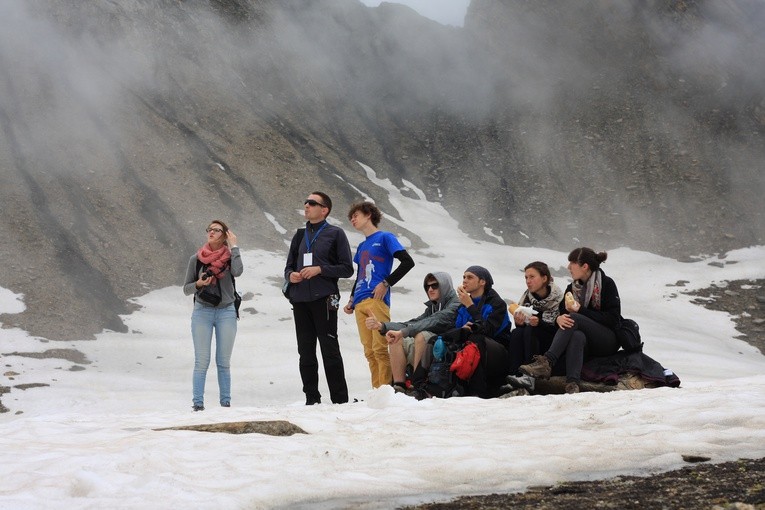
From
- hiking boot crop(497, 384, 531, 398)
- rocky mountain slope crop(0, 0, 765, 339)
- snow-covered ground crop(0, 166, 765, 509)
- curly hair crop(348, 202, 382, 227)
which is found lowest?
snow-covered ground crop(0, 166, 765, 509)

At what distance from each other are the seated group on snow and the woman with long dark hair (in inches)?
68.8

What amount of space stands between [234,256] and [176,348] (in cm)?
1029

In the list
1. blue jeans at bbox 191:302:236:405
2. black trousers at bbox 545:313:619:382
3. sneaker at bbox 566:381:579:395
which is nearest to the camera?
sneaker at bbox 566:381:579:395

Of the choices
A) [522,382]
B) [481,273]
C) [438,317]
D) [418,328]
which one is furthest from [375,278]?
[522,382]

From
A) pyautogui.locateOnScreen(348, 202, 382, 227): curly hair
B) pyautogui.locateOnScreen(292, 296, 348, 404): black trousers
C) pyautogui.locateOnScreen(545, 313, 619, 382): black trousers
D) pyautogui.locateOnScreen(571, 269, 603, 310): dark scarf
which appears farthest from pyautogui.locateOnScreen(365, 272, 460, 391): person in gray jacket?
pyautogui.locateOnScreen(571, 269, 603, 310): dark scarf

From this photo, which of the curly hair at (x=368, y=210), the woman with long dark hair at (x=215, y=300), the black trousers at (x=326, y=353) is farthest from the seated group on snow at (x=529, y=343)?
the woman with long dark hair at (x=215, y=300)

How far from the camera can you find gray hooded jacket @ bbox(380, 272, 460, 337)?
7785 mm

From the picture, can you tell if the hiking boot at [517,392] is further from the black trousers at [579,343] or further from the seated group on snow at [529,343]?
the black trousers at [579,343]

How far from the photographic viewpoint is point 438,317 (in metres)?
7.97

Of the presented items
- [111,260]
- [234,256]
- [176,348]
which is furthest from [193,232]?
[234,256]

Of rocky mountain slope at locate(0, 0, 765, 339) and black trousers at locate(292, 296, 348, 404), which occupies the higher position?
rocky mountain slope at locate(0, 0, 765, 339)

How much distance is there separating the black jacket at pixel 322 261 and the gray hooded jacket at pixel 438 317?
722mm

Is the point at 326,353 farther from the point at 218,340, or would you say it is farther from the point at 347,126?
the point at 347,126

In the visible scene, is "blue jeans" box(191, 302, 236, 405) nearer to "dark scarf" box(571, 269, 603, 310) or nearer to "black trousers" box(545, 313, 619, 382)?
"black trousers" box(545, 313, 619, 382)
